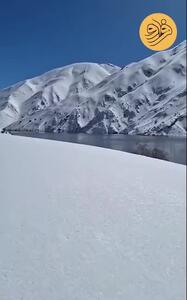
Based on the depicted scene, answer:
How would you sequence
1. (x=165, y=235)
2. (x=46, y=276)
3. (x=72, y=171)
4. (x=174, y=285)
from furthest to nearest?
(x=72, y=171) → (x=165, y=235) → (x=46, y=276) → (x=174, y=285)

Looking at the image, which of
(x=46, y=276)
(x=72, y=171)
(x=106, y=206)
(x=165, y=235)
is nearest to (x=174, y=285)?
(x=165, y=235)

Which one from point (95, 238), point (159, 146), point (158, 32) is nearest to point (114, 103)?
point (159, 146)

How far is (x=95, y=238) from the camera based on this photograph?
4.29 meters

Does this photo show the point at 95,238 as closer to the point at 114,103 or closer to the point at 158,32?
the point at 158,32

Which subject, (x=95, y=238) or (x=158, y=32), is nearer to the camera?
(x=158, y=32)

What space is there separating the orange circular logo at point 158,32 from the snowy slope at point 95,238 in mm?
1779

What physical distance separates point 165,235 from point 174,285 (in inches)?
35.6

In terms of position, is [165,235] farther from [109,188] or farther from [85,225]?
[109,188]

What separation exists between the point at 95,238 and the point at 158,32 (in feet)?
9.50

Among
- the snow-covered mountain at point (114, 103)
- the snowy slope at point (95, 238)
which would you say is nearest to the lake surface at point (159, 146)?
the snow-covered mountain at point (114, 103)

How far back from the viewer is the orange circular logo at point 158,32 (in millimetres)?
2201

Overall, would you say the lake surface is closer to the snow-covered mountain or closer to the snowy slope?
the snow-covered mountain

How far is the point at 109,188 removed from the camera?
6492mm

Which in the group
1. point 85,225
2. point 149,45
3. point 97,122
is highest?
point 97,122
